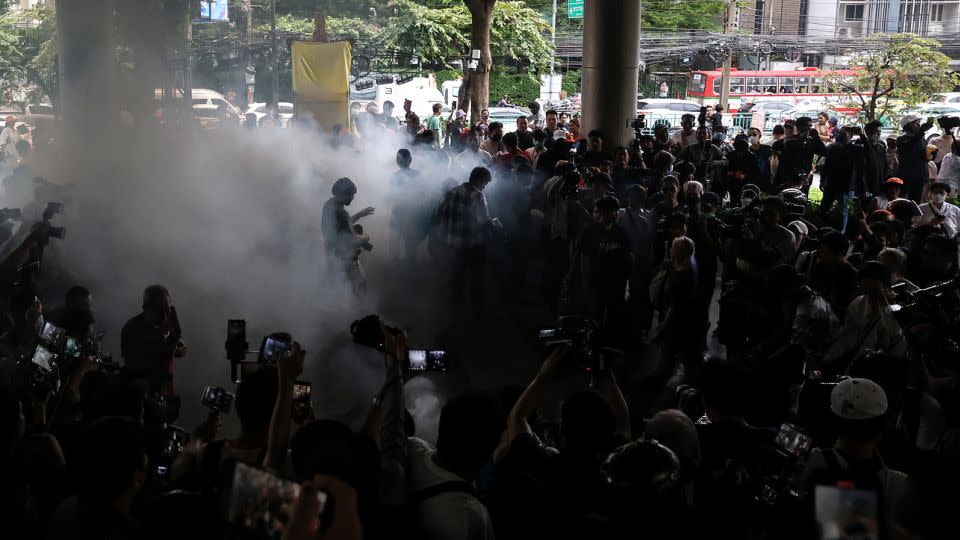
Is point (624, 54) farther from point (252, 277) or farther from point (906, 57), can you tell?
point (906, 57)

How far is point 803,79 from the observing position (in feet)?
123

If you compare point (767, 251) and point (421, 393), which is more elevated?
point (767, 251)

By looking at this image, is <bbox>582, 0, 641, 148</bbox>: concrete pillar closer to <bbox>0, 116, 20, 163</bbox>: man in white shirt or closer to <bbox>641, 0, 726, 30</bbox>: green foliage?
<bbox>0, 116, 20, 163</bbox>: man in white shirt

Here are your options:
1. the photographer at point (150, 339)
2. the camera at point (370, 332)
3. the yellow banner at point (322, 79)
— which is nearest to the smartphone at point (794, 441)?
the camera at point (370, 332)

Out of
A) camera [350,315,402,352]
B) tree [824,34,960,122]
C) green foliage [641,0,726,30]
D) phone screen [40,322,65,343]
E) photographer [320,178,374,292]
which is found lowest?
photographer [320,178,374,292]

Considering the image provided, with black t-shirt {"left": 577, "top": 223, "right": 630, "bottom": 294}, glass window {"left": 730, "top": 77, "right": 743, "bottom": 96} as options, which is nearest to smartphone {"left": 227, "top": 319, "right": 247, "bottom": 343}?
black t-shirt {"left": 577, "top": 223, "right": 630, "bottom": 294}

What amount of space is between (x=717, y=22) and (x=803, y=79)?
30.5 ft

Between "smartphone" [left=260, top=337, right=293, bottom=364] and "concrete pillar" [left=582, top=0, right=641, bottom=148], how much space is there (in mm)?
11166

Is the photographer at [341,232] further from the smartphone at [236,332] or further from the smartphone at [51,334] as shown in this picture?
the smartphone at [51,334]

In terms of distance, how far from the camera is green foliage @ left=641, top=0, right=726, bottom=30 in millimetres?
43594

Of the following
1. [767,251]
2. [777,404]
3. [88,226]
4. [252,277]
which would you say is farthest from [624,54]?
[777,404]

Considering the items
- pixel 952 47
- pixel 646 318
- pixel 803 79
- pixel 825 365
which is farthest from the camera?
pixel 952 47

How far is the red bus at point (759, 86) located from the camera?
37.1 metres

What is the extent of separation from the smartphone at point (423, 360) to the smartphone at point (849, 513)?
2.43m
